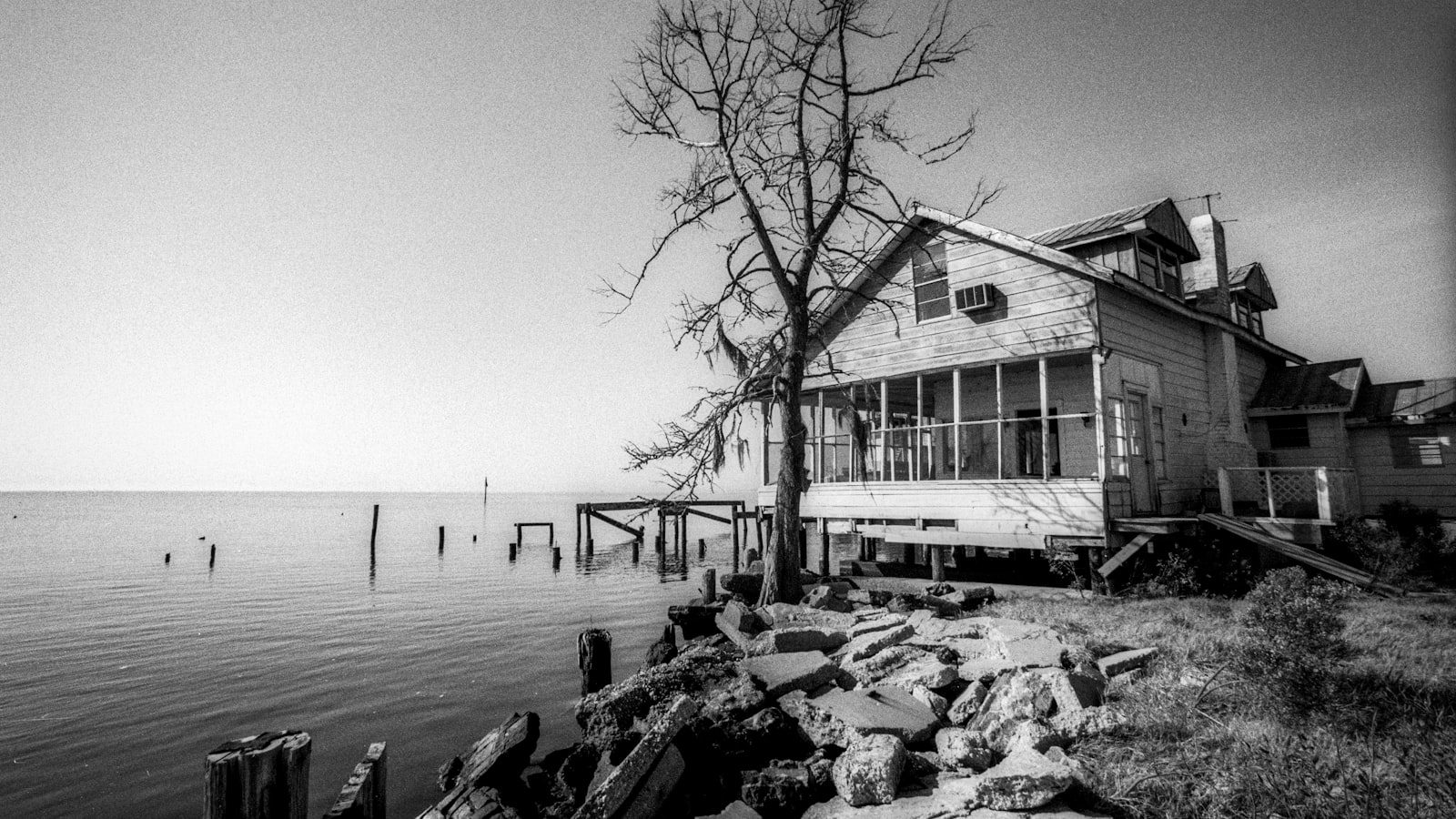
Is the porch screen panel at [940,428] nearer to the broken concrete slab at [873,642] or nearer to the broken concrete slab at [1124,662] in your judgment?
the broken concrete slab at [873,642]

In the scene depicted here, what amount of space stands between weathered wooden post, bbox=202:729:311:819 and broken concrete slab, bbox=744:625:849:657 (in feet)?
17.7

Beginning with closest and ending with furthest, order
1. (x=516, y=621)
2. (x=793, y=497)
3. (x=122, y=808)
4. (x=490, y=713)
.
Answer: (x=122, y=808)
(x=490, y=713)
(x=793, y=497)
(x=516, y=621)

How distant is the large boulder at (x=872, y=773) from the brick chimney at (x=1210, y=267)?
18.4 metres

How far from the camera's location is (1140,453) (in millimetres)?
14234

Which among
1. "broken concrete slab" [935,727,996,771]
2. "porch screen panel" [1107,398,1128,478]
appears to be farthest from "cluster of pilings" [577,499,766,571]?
"porch screen panel" [1107,398,1128,478]

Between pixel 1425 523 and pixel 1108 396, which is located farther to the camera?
pixel 1425 523

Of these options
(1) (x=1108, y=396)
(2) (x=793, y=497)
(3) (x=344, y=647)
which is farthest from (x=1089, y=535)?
(3) (x=344, y=647)

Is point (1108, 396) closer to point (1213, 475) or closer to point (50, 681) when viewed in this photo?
point (1213, 475)

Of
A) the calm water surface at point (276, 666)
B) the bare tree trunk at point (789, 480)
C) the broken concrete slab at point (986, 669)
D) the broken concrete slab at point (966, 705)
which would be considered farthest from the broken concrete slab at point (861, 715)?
the bare tree trunk at point (789, 480)

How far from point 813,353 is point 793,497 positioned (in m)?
7.64

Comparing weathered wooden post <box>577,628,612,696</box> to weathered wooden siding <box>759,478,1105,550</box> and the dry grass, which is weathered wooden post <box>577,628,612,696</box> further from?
weathered wooden siding <box>759,478,1105,550</box>

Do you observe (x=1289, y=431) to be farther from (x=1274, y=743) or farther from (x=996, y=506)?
(x=1274, y=743)

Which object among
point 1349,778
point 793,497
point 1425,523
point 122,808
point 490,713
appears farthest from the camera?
point 1425,523

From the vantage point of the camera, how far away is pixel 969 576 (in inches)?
621
